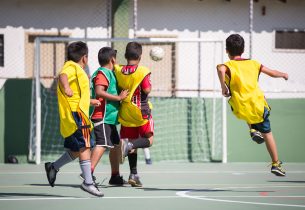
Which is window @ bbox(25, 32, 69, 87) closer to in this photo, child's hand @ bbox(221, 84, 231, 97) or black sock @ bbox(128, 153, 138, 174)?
black sock @ bbox(128, 153, 138, 174)

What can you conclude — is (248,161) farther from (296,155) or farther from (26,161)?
(26,161)

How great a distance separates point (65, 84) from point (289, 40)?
14.7 metres

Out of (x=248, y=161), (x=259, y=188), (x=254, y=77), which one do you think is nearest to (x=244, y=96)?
(x=254, y=77)

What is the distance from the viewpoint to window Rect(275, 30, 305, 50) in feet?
77.9

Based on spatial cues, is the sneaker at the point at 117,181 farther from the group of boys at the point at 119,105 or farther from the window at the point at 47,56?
the window at the point at 47,56

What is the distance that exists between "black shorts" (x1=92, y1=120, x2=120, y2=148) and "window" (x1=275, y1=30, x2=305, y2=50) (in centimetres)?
1311

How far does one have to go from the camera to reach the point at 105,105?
11273 mm

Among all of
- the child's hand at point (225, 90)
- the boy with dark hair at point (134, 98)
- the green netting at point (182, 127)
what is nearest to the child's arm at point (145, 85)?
the boy with dark hair at point (134, 98)

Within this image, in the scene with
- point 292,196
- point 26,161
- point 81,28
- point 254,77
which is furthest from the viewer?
point 81,28

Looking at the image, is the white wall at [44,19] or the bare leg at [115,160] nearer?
the bare leg at [115,160]

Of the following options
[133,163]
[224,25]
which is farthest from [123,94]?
[224,25]

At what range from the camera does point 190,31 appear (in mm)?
23125

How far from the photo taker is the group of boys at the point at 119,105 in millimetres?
10031

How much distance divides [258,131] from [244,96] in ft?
1.49
